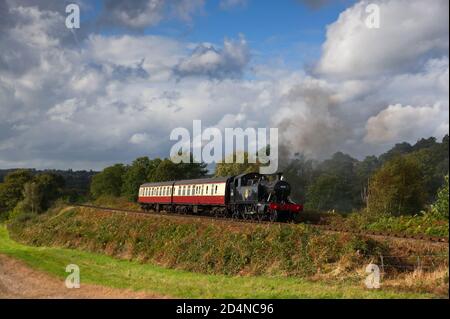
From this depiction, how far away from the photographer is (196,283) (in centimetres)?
1870

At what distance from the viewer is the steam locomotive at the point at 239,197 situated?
1195 inches

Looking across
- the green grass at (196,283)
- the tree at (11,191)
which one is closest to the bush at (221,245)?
the green grass at (196,283)

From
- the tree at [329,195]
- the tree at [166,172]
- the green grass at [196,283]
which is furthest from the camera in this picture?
the tree at [166,172]

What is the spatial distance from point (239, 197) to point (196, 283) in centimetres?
1460

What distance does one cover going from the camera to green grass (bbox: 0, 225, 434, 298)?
15156 mm

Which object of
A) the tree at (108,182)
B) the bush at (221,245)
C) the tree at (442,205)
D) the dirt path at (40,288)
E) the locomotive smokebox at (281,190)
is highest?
the tree at (108,182)

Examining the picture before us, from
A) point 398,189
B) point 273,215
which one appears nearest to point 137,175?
point 398,189

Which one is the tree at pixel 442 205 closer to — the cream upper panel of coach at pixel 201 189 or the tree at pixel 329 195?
the cream upper panel of coach at pixel 201 189

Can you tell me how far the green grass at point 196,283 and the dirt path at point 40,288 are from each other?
62 centimetres

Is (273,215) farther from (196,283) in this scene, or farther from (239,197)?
(196,283)

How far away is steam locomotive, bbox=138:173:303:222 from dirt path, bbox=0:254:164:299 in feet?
44.5
